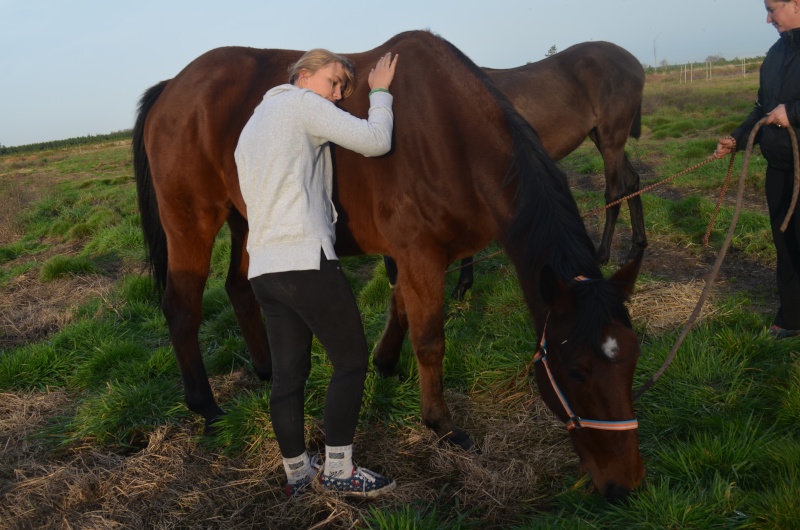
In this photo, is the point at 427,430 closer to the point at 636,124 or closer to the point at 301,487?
the point at 301,487

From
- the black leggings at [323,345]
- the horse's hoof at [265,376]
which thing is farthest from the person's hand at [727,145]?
the horse's hoof at [265,376]

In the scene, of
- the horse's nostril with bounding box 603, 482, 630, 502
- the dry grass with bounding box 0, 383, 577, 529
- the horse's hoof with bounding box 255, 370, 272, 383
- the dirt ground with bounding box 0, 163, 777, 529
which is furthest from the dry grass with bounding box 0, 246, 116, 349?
the horse's nostril with bounding box 603, 482, 630, 502

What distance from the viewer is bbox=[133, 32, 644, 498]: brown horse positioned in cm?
227

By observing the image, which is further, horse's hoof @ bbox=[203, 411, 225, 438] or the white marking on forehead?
horse's hoof @ bbox=[203, 411, 225, 438]

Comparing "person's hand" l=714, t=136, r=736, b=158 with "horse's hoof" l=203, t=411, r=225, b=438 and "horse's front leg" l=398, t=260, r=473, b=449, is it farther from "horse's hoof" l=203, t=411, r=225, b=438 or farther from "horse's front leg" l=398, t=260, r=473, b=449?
"horse's hoof" l=203, t=411, r=225, b=438

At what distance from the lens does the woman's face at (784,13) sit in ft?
11.4

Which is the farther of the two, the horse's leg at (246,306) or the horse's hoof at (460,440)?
the horse's leg at (246,306)

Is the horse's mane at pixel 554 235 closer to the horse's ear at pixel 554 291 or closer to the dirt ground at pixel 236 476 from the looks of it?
the horse's ear at pixel 554 291

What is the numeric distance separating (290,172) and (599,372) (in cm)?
150

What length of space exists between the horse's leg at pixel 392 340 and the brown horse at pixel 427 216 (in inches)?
0.5

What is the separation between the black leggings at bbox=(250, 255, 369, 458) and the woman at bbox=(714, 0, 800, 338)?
2860mm

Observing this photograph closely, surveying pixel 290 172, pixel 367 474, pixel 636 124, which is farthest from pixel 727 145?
pixel 636 124

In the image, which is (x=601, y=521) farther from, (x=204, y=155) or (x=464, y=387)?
(x=204, y=155)

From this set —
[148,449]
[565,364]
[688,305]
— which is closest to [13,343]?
[148,449]
